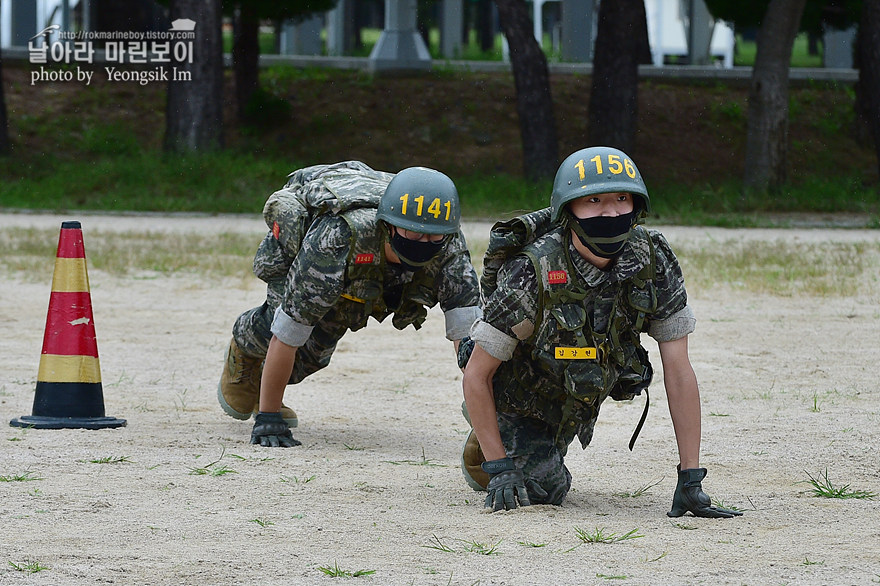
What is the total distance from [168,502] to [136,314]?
559 centimetres

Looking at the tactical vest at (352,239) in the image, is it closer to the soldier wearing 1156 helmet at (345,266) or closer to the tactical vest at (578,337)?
the soldier wearing 1156 helmet at (345,266)

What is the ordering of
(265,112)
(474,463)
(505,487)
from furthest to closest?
(265,112), (474,463), (505,487)

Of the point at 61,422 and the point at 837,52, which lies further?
the point at 837,52

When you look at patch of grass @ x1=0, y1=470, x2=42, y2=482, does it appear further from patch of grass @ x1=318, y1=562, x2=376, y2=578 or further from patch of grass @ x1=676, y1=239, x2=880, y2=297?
patch of grass @ x1=676, y1=239, x2=880, y2=297

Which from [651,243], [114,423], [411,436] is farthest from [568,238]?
[114,423]

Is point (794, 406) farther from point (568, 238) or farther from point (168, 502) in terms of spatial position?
point (168, 502)

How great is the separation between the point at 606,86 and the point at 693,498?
1705 cm

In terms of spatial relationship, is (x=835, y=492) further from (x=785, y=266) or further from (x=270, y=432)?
(x=785, y=266)

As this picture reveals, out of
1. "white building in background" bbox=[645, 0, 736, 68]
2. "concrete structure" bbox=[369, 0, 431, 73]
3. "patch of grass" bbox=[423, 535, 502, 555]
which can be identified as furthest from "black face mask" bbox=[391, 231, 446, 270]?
"white building in background" bbox=[645, 0, 736, 68]

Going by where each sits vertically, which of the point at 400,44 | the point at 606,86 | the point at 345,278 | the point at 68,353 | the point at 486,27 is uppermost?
the point at 486,27

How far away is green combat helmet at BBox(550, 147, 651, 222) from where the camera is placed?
4.30m

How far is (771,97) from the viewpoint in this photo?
19.9 m

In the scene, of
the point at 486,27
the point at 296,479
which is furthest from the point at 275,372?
the point at 486,27

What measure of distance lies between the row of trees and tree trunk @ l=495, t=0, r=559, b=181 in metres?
0.02
